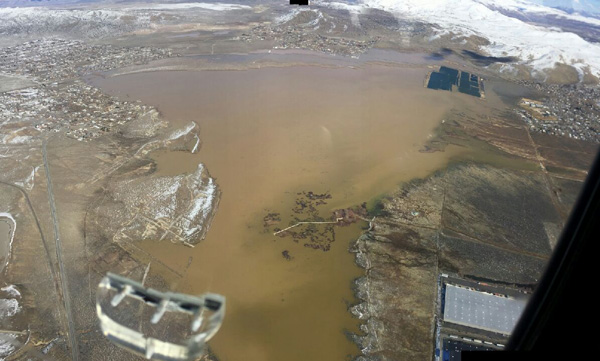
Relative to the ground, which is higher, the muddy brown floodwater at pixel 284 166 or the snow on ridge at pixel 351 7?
the snow on ridge at pixel 351 7

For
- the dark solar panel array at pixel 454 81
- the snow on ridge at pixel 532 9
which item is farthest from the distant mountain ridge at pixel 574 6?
the dark solar panel array at pixel 454 81

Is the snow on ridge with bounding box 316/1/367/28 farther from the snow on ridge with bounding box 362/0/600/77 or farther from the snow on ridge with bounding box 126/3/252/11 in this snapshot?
the snow on ridge with bounding box 126/3/252/11

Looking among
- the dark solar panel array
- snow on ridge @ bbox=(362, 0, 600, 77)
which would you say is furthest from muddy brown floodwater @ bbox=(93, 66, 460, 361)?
snow on ridge @ bbox=(362, 0, 600, 77)

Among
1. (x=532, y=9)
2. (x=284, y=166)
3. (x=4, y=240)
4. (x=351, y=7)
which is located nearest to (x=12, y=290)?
Answer: (x=4, y=240)

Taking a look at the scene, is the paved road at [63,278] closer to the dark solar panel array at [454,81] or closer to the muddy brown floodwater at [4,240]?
the muddy brown floodwater at [4,240]

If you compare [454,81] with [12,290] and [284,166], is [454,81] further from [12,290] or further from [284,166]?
[12,290]

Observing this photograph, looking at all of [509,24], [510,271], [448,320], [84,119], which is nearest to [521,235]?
[510,271]
